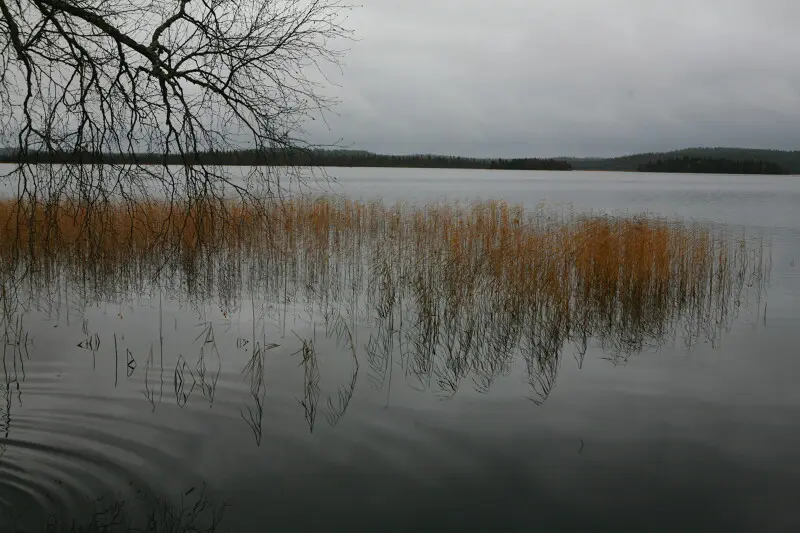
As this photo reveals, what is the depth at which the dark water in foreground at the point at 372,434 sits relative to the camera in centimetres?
378

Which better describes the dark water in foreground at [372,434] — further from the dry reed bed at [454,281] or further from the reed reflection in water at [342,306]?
the dry reed bed at [454,281]

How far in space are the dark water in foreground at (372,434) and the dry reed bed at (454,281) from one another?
0.38 metres

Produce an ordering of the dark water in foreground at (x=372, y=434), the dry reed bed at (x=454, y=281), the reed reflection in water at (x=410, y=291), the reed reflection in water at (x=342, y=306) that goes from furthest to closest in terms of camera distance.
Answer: the dry reed bed at (x=454, y=281)
the reed reflection in water at (x=410, y=291)
the reed reflection in water at (x=342, y=306)
the dark water in foreground at (x=372, y=434)

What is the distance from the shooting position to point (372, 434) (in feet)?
15.7

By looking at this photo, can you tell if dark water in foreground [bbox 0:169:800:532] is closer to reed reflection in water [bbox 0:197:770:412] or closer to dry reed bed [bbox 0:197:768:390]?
reed reflection in water [bbox 0:197:770:412]

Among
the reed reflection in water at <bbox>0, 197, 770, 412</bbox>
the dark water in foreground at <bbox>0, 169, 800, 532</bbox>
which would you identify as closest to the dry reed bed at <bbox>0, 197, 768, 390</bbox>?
the reed reflection in water at <bbox>0, 197, 770, 412</bbox>

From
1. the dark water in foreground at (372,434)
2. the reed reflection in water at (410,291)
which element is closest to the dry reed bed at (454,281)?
the reed reflection in water at (410,291)

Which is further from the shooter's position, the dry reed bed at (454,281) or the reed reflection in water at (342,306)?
the dry reed bed at (454,281)

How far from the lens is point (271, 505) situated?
3.80m

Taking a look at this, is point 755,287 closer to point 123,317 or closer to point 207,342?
point 207,342

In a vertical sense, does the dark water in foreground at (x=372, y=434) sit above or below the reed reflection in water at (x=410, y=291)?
below

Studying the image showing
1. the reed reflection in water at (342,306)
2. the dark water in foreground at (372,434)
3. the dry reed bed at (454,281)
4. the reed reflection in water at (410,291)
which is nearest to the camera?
the dark water in foreground at (372,434)

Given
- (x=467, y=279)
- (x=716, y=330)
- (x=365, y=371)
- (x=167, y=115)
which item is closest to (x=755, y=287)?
(x=716, y=330)

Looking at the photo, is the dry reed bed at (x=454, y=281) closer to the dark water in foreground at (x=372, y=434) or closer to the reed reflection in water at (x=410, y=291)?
the reed reflection in water at (x=410, y=291)
